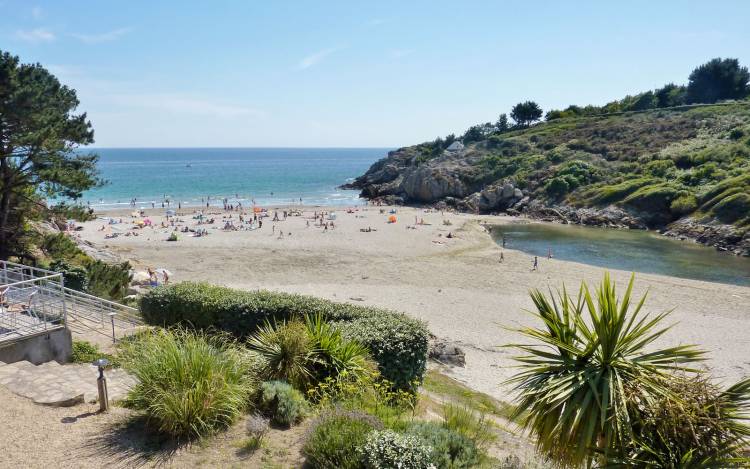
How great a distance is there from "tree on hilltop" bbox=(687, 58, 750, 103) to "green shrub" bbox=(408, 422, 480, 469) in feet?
351

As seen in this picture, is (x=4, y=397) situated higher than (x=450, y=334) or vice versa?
(x=4, y=397)

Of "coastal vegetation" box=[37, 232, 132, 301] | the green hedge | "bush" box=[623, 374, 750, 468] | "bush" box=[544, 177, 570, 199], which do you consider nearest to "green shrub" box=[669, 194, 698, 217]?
"bush" box=[544, 177, 570, 199]

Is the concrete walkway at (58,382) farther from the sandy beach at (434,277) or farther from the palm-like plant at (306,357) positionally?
the sandy beach at (434,277)

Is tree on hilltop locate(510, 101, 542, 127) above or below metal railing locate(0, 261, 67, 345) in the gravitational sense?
above

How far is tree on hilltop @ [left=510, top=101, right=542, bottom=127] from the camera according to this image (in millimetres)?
99125

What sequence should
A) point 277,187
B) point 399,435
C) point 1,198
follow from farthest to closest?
1. point 277,187
2. point 1,198
3. point 399,435

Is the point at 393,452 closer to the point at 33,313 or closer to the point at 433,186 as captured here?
the point at 33,313

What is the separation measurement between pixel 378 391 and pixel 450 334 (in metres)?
11.3

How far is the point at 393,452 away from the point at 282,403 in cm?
217

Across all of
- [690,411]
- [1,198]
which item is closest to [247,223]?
[1,198]

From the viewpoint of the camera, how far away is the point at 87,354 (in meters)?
9.12

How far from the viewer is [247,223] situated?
46.0 m

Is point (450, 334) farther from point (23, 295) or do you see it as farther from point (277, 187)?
point (277, 187)

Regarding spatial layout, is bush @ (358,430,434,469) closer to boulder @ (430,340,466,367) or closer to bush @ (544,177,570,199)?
boulder @ (430,340,466,367)
